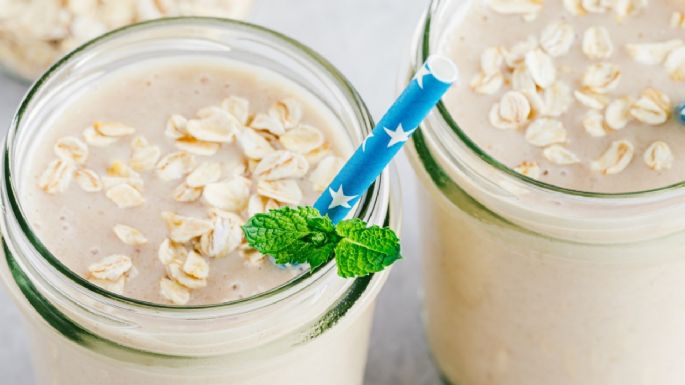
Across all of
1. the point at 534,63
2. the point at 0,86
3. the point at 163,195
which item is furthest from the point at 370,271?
the point at 0,86

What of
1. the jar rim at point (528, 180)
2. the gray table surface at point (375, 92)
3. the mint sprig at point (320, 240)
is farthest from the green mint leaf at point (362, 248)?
the gray table surface at point (375, 92)

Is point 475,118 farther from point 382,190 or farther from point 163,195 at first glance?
point 163,195

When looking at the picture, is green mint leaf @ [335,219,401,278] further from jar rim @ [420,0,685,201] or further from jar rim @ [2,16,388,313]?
jar rim @ [420,0,685,201]

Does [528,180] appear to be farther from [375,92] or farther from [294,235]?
[375,92]

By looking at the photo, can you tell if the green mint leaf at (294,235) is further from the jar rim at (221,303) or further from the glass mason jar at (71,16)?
the glass mason jar at (71,16)

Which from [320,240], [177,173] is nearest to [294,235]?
[320,240]

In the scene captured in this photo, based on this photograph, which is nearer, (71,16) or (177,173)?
(177,173)
